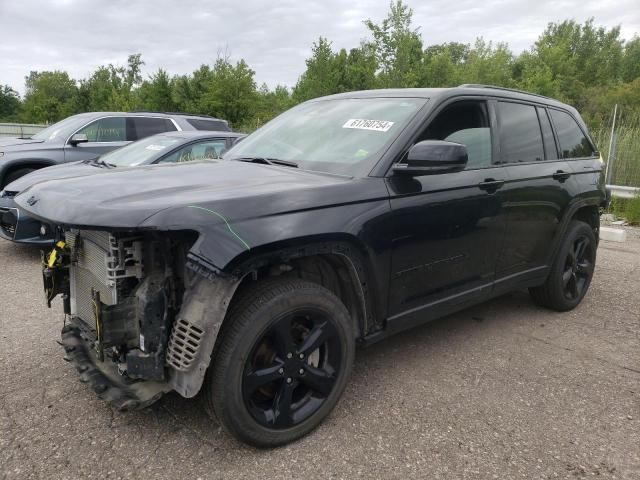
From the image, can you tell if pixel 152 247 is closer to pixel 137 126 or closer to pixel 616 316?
pixel 616 316

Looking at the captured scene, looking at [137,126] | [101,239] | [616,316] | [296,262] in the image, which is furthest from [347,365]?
[137,126]

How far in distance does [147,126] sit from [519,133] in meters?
6.97

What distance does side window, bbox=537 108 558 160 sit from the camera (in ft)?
13.1

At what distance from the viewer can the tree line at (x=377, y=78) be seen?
2028 centimetres

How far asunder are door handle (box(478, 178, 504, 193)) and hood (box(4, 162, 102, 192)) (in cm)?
363

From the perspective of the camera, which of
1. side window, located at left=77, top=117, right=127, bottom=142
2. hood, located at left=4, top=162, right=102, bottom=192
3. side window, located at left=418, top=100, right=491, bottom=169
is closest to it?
side window, located at left=418, top=100, right=491, bottom=169

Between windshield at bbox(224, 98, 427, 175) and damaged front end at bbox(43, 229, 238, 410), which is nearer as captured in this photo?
damaged front end at bbox(43, 229, 238, 410)

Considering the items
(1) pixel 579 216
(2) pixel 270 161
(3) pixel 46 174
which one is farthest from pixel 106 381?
(3) pixel 46 174

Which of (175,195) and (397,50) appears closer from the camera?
(175,195)

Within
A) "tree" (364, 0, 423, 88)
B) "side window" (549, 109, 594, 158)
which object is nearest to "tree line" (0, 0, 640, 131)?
"tree" (364, 0, 423, 88)

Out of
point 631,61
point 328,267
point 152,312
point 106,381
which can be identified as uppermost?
point 631,61

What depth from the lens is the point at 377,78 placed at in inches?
807

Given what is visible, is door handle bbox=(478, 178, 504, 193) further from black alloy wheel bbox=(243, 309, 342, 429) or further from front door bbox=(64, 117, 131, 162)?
front door bbox=(64, 117, 131, 162)

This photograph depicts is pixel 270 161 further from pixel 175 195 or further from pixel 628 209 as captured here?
pixel 628 209
